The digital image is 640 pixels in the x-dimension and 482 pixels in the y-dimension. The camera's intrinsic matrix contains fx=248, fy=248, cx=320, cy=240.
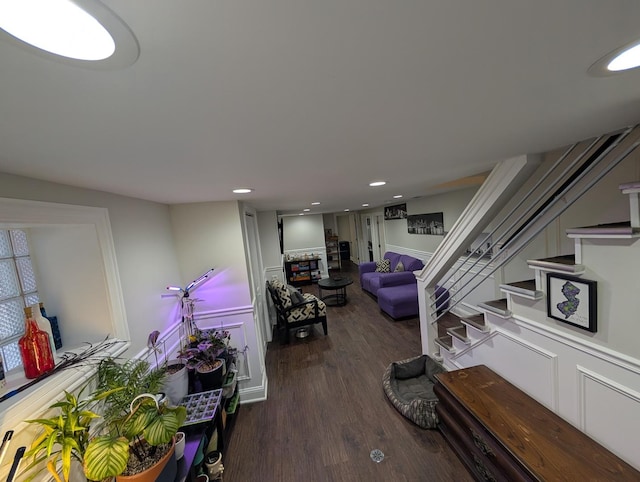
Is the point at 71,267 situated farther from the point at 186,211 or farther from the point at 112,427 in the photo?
the point at 186,211

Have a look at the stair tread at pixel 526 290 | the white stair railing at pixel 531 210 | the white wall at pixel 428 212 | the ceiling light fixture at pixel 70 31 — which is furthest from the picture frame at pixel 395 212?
the ceiling light fixture at pixel 70 31

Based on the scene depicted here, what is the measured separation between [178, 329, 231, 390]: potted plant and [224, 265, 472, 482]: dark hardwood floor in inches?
26.0

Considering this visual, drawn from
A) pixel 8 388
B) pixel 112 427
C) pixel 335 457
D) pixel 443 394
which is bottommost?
pixel 335 457

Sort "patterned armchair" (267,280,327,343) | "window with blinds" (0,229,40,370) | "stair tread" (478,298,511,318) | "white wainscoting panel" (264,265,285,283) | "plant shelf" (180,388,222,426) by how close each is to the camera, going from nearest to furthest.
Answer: "window with blinds" (0,229,40,370)
"plant shelf" (180,388,222,426)
"stair tread" (478,298,511,318)
"patterned armchair" (267,280,327,343)
"white wainscoting panel" (264,265,285,283)

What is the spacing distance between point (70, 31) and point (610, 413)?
2442mm

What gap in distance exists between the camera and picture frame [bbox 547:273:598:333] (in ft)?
4.41

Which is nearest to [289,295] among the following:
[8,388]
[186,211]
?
[186,211]

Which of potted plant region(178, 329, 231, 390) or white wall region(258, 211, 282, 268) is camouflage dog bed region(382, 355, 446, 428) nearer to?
potted plant region(178, 329, 231, 390)

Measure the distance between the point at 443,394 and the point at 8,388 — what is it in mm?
2594

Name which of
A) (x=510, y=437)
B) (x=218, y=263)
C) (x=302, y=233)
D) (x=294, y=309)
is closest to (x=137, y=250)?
(x=218, y=263)

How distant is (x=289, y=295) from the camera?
4.20 metres

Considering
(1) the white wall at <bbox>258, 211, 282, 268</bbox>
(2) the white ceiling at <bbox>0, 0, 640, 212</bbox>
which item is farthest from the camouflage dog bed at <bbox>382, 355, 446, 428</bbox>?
(1) the white wall at <bbox>258, 211, 282, 268</bbox>

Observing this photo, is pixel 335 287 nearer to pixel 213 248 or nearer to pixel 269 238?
pixel 269 238

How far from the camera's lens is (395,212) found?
6.56 metres
